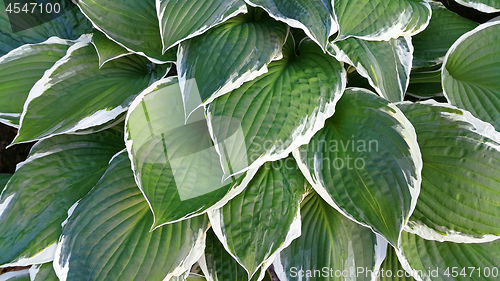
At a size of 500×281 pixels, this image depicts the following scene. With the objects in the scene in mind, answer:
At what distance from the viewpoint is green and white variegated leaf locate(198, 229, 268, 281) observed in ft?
2.49

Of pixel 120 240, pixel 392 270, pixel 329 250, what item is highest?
pixel 120 240

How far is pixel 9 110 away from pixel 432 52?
0.97m

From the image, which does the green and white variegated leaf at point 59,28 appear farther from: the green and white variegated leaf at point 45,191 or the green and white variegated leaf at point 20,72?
the green and white variegated leaf at point 45,191

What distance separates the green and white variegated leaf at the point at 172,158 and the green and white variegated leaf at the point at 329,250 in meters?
0.22

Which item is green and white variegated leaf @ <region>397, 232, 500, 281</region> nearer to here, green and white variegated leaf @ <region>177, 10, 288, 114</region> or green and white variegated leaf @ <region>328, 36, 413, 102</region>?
green and white variegated leaf @ <region>328, 36, 413, 102</region>

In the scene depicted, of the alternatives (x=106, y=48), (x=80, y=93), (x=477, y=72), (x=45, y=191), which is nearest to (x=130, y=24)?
(x=106, y=48)

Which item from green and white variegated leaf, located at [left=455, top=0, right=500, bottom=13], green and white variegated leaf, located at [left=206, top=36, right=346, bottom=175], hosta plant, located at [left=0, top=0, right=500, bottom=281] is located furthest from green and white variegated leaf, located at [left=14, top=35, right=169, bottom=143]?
green and white variegated leaf, located at [left=455, top=0, right=500, bottom=13]

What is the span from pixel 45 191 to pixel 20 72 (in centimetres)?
28

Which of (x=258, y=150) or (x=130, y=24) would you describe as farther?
(x=130, y=24)

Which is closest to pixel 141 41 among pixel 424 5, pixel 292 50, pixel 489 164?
pixel 292 50

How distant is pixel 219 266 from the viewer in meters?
0.77

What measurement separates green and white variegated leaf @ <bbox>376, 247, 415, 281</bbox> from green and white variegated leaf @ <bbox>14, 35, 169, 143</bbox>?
64 cm

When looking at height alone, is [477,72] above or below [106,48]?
below

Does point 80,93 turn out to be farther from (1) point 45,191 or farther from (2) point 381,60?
(2) point 381,60
